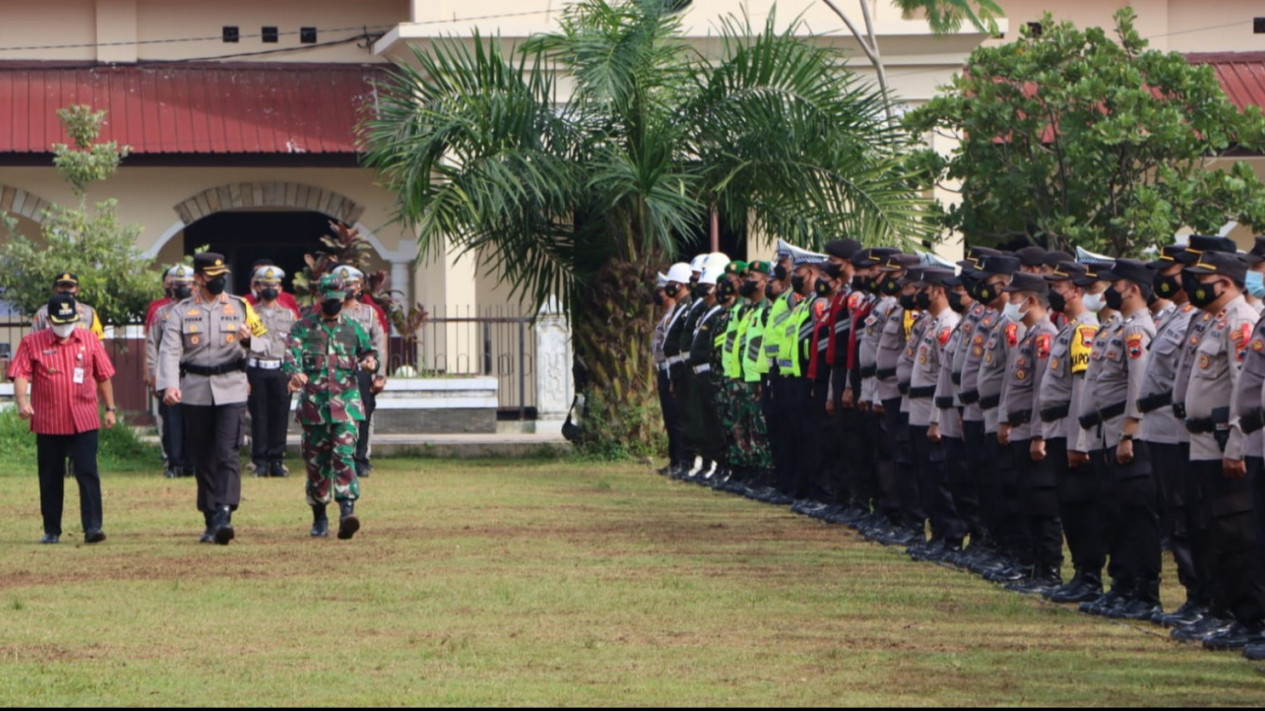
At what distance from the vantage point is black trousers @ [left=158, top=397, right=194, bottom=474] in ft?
66.8

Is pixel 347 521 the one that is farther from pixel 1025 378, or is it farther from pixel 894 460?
pixel 1025 378

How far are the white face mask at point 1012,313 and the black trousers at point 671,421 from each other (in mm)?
8013

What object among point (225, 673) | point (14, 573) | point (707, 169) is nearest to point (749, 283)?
point (707, 169)

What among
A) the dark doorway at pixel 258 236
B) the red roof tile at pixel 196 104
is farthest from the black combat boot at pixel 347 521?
the dark doorway at pixel 258 236

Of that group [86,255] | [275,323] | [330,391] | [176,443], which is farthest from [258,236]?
[330,391]

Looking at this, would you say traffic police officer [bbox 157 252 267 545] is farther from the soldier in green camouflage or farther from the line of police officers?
the line of police officers

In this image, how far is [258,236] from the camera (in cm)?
3077

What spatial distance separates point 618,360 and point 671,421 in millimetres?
1962

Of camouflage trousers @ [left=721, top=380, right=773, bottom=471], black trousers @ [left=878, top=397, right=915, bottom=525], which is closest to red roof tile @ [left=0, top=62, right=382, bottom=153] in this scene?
camouflage trousers @ [left=721, top=380, right=773, bottom=471]

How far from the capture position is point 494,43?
69.3 ft

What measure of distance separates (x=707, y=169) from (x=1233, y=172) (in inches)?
204

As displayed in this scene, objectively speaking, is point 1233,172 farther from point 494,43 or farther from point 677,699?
point 677,699

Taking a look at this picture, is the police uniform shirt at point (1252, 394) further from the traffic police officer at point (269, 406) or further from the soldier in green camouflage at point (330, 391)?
the traffic police officer at point (269, 406)

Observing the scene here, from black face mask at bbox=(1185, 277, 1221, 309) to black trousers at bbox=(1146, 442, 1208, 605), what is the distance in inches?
28.5
